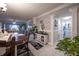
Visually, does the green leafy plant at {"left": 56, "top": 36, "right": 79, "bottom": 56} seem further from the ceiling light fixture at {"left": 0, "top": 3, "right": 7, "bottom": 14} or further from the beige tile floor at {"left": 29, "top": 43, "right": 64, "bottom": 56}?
the ceiling light fixture at {"left": 0, "top": 3, "right": 7, "bottom": 14}

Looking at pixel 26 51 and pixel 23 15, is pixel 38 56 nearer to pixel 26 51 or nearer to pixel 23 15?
pixel 26 51

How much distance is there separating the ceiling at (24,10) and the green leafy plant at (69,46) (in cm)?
65

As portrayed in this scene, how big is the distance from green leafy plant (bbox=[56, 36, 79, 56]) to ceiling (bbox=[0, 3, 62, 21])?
0.65 m

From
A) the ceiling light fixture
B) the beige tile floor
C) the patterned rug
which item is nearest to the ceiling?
the ceiling light fixture

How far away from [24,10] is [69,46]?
3.40 feet

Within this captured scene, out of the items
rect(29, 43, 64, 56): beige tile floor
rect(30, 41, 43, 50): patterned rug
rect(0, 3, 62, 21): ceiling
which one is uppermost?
rect(0, 3, 62, 21): ceiling

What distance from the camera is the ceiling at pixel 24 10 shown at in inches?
85.1

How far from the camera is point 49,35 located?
230 cm

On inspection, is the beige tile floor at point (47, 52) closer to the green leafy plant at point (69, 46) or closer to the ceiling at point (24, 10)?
the green leafy plant at point (69, 46)

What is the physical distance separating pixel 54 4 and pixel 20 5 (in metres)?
0.61

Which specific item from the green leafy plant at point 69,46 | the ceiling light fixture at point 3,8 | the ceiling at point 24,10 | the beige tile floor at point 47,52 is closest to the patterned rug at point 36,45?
the beige tile floor at point 47,52

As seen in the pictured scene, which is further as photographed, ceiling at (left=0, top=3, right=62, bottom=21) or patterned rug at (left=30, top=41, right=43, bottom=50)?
patterned rug at (left=30, top=41, right=43, bottom=50)

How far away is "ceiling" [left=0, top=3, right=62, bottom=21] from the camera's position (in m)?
2.16

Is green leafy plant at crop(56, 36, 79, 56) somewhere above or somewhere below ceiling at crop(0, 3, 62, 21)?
below
